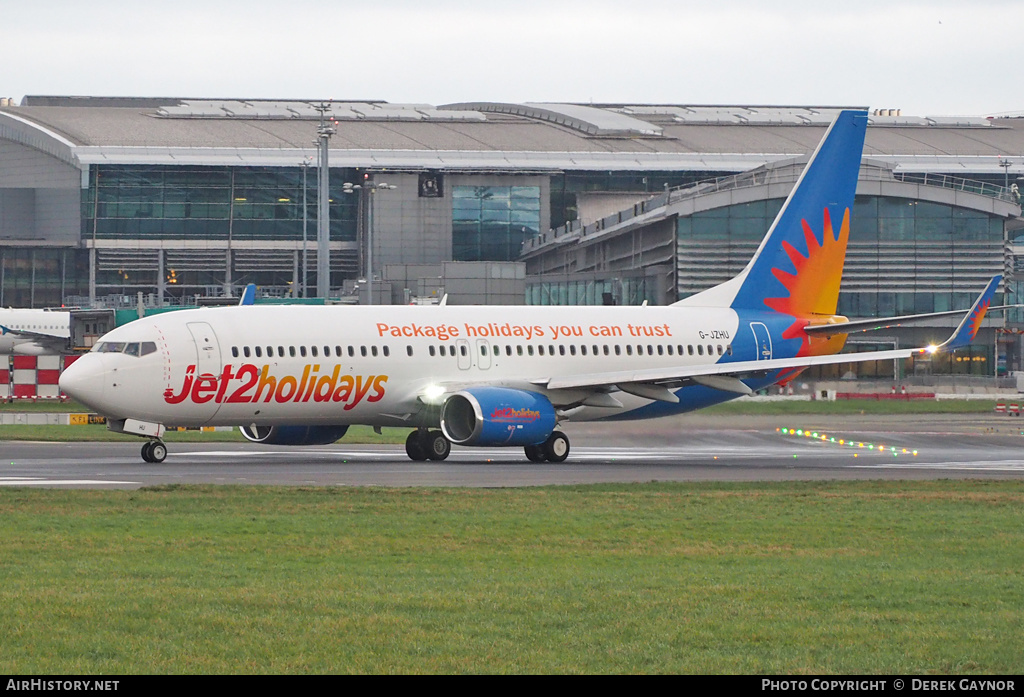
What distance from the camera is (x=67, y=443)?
46.9 m

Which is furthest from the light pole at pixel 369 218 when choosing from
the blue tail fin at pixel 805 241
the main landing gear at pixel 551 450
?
the main landing gear at pixel 551 450

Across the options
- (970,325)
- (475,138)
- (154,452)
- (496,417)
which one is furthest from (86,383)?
(475,138)

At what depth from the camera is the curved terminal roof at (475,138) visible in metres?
128

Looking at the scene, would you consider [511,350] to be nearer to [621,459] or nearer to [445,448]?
[445,448]

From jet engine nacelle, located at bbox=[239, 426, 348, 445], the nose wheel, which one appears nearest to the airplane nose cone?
the nose wheel

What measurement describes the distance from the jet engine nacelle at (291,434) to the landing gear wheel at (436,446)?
7.89ft

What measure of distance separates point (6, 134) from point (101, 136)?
15108 millimetres

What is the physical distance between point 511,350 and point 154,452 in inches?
395

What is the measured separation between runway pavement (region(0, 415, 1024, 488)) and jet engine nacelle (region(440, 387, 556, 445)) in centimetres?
75

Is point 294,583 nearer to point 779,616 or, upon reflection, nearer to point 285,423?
point 779,616

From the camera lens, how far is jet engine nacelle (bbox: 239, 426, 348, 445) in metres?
40.9

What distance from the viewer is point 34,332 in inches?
3789

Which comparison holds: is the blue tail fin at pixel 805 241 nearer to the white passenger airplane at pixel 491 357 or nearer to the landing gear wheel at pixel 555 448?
the white passenger airplane at pixel 491 357

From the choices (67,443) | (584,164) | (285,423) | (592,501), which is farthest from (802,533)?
(584,164)
